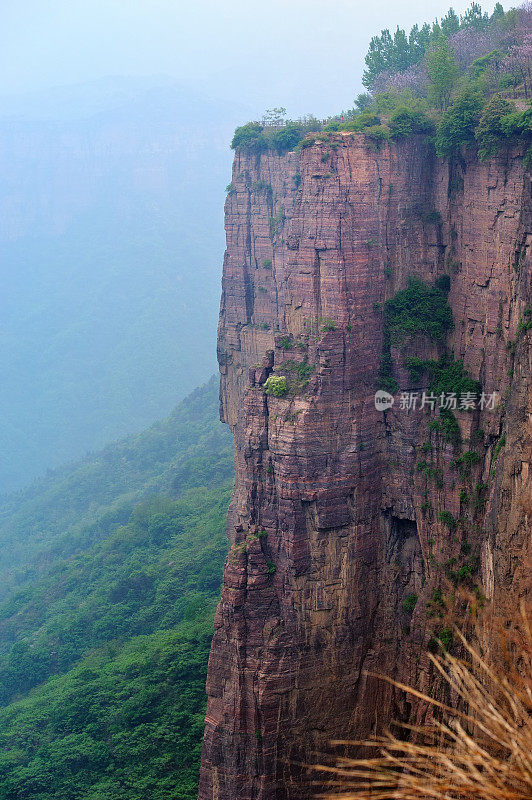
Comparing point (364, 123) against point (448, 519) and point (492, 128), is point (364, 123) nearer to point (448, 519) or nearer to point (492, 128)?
point (492, 128)

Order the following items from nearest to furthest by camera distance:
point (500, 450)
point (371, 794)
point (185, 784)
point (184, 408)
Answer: point (371, 794) → point (500, 450) → point (185, 784) → point (184, 408)

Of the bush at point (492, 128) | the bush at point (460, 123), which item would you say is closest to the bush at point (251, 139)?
the bush at point (460, 123)

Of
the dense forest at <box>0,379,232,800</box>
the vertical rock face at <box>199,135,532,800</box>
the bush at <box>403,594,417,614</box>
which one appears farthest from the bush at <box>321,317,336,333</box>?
the dense forest at <box>0,379,232,800</box>

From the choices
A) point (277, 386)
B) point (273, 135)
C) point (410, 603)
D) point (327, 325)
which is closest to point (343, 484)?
point (277, 386)

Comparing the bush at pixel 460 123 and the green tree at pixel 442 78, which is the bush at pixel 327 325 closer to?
the bush at pixel 460 123

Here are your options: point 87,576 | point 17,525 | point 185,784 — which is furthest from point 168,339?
point 185,784

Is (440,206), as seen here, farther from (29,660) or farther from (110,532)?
(110,532)
